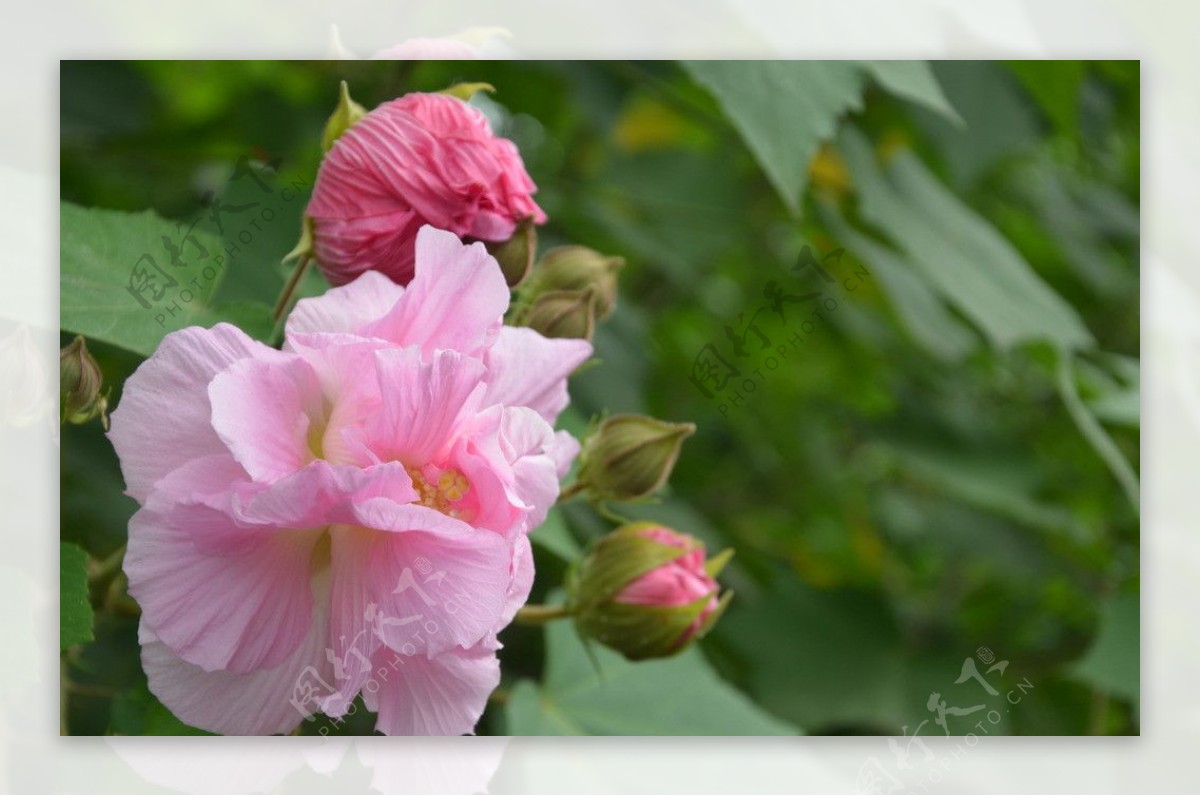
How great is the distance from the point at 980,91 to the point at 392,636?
0.95m

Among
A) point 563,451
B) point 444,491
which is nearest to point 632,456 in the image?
point 563,451

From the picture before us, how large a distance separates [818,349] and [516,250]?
1.48 m

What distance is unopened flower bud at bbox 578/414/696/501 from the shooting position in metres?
0.79

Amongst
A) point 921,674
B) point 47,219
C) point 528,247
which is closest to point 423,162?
point 528,247

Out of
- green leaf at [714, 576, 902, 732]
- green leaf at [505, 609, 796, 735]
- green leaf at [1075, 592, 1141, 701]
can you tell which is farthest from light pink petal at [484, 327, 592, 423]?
green leaf at [714, 576, 902, 732]

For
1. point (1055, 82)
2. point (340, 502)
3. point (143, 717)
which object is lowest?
point (143, 717)

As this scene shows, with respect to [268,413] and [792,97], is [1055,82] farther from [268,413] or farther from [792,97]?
[268,413]

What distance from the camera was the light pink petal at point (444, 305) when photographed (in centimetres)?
67

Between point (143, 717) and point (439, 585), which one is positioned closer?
point (439, 585)

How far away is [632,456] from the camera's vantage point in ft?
2.61

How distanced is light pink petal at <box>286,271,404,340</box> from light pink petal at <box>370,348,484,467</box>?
5 centimetres

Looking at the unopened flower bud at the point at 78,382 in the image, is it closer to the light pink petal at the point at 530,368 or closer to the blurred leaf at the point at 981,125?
the light pink petal at the point at 530,368

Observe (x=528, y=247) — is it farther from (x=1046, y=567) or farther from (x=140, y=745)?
(x=1046, y=567)

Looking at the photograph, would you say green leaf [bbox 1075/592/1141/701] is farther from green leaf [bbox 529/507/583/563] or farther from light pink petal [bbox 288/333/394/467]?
light pink petal [bbox 288/333/394/467]
